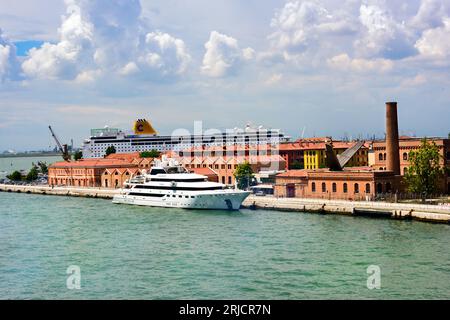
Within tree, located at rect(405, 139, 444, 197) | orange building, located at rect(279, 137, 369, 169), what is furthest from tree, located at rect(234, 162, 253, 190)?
tree, located at rect(405, 139, 444, 197)

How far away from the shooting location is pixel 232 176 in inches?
2768

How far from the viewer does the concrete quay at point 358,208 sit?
38469mm

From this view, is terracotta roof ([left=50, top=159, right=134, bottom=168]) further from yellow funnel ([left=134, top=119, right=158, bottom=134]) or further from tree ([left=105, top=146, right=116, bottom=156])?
yellow funnel ([left=134, top=119, right=158, bottom=134])

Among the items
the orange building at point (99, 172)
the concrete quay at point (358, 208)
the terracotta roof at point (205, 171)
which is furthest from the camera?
the orange building at point (99, 172)

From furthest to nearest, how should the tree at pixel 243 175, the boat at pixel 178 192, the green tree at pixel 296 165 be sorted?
1. the green tree at pixel 296 165
2. the tree at pixel 243 175
3. the boat at pixel 178 192

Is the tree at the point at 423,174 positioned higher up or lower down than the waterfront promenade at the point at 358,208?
higher up

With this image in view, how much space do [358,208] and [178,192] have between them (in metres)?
15.4

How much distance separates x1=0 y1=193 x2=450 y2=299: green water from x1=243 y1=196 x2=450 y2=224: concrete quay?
1.65 metres

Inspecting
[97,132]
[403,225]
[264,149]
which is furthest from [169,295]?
[97,132]

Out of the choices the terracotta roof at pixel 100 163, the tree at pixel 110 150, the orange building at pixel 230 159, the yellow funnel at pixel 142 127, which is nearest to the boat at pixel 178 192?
the orange building at pixel 230 159

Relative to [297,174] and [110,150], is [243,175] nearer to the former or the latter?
[297,174]

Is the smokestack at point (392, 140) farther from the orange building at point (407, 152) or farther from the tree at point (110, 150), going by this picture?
the tree at point (110, 150)

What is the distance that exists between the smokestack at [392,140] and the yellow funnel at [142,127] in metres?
97.9
